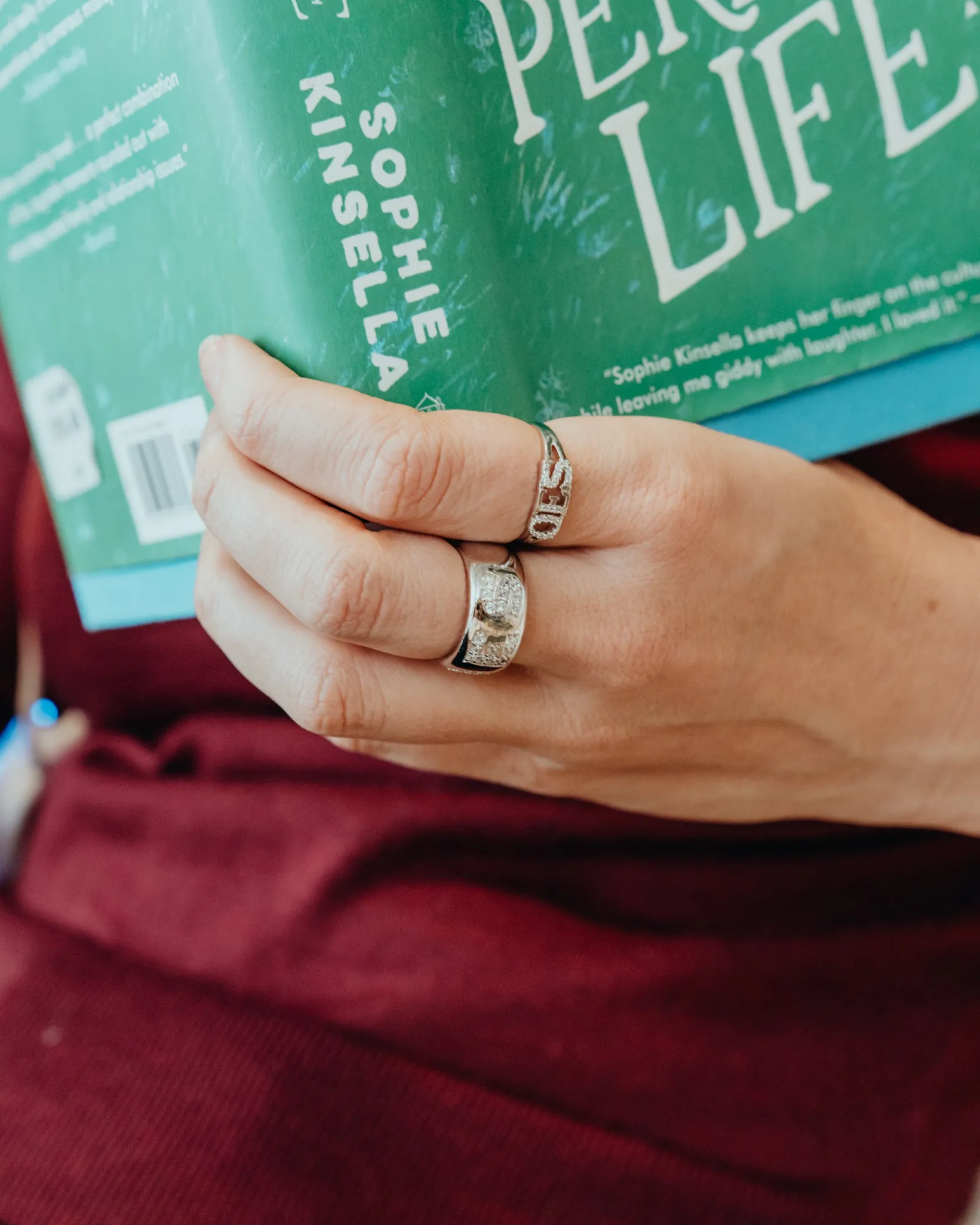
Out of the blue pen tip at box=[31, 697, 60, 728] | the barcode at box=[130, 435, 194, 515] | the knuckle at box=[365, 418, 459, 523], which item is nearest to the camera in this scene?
the knuckle at box=[365, 418, 459, 523]

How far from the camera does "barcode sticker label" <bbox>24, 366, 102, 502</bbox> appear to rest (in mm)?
460

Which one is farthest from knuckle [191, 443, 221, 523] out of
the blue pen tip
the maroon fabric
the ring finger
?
the blue pen tip

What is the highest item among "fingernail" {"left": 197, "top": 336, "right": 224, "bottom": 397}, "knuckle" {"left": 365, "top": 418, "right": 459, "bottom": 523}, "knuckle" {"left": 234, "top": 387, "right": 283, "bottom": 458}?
"fingernail" {"left": 197, "top": 336, "right": 224, "bottom": 397}

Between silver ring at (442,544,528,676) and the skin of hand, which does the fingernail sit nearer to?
the skin of hand

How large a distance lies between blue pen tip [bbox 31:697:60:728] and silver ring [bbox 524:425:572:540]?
0.60 m

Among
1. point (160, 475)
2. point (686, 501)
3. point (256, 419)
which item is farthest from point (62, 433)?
point (686, 501)

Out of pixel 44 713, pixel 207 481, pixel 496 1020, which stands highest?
pixel 207 481

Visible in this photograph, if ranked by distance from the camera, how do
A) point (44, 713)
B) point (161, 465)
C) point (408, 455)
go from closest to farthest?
1. point (408, 455)
2. point (161, 465)
3. point (44, 713)

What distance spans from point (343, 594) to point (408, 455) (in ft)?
0.18

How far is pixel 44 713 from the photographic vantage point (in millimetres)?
782

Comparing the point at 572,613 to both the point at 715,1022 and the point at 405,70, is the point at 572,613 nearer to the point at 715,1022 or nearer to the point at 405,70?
the point at 405,70

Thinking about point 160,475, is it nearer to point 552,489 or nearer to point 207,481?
point 207,481

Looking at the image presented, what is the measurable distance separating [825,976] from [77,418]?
52 cm

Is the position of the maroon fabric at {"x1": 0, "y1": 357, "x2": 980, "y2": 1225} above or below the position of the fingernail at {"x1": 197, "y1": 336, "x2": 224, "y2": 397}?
below
